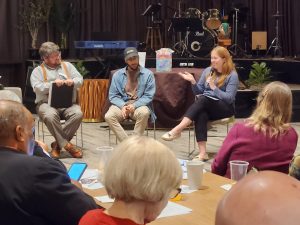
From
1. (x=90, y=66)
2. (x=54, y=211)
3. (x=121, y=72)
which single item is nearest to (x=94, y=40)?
(x=90, y=66)

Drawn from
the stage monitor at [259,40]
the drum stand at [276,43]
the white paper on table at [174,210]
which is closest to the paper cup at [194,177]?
the white paper on table at [174,210]

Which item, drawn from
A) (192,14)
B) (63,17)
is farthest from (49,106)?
(192,14)

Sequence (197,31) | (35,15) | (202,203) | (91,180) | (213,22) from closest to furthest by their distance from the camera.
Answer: (202,203) < (91,180) < (35,15) < (197,31) < (213,22)

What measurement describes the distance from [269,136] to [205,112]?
8.56ft

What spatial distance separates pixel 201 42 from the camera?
1055 centimetres

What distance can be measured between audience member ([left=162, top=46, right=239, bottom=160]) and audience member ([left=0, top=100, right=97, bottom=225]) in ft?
12.0

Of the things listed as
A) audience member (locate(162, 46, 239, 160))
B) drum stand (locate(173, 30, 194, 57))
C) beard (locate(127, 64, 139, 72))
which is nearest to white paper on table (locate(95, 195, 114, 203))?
audience member (locate(162, 46, 239, 160))

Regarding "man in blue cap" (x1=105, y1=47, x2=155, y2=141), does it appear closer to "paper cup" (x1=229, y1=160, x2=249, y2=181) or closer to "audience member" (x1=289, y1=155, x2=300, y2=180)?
"paper cup" (x1=229, y1=160, x2=249, y2=181)

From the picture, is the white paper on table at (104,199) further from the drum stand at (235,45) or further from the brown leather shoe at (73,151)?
the drum stand at (235,45)

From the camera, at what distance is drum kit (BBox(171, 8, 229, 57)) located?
9.91 metres

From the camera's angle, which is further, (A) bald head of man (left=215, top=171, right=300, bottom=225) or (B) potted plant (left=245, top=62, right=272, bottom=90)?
(B) potted plant (left=245, top=62, right=272, bottom=90)

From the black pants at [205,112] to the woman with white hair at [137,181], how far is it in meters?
4.01

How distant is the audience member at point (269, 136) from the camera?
2893 millimetres

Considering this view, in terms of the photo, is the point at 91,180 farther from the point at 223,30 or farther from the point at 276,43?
the point at 276,43
